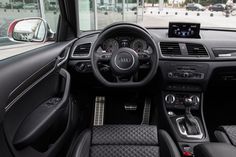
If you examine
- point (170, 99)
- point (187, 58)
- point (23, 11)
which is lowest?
point (170, 99)

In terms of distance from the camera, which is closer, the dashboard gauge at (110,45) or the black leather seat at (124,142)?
the black leather seat at (124,142)

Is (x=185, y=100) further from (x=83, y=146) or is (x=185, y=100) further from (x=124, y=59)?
(x=83, y=146)

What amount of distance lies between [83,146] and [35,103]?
1.78ft

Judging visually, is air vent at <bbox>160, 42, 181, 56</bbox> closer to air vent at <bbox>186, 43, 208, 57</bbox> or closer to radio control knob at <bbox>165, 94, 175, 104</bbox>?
air vent at <bbox>186, 43, 208, 57</bbox>

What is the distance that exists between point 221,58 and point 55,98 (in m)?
1.60

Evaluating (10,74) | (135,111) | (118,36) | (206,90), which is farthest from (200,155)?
(135,111)

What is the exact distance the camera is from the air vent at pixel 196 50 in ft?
7.98


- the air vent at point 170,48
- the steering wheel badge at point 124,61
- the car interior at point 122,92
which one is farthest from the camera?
the air vent at point 170,48

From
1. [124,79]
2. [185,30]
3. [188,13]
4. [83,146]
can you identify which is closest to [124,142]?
[83,146]

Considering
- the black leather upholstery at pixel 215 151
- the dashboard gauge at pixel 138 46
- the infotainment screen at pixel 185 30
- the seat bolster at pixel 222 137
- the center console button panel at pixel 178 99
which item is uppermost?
the infotainment screen at pixel 185 30

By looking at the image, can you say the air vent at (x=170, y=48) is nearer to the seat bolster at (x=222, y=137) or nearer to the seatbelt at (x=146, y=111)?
the seatbelt at (x=146, y=111)

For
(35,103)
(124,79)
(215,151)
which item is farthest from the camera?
(124,79)

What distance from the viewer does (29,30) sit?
6.42ft

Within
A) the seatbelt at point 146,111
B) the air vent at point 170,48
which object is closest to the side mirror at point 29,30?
the air vent at point 170,48
